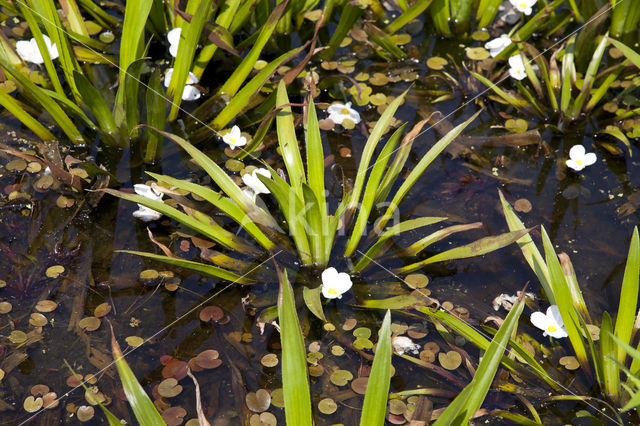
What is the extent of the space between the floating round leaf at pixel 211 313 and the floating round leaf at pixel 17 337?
66 cm

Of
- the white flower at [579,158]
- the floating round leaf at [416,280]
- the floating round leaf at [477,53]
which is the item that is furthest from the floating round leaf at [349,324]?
the floating round leaf at [477,53]

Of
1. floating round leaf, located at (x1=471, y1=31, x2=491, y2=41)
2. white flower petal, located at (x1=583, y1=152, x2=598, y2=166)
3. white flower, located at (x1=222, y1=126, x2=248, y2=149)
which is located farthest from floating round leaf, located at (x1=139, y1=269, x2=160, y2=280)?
floating round leaf, located at (x1=471, y1=31, x2=491, y2=41)

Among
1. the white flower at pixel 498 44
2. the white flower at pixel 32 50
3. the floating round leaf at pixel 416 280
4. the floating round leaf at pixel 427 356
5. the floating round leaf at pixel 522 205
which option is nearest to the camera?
the floating round leaf at pixel 427 356

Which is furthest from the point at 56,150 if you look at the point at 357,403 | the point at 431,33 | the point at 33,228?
the point at 431,33

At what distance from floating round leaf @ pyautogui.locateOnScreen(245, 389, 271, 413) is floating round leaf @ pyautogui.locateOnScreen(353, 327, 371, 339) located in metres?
0.41

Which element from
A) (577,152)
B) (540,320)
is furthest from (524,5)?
(540,320)

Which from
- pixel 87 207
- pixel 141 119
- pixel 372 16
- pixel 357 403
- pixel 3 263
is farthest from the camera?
pixel 372 16

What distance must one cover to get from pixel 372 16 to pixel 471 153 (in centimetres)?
113

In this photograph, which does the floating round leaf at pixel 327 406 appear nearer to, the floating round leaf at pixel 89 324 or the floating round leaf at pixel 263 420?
the floating round leaf at pixel 263 420

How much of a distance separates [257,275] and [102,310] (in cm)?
61

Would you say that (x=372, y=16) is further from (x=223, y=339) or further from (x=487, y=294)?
(x=223, y=339)

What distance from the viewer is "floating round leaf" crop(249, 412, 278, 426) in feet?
6.62

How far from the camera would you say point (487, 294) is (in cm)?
239

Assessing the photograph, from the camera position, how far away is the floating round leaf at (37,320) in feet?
7.38
